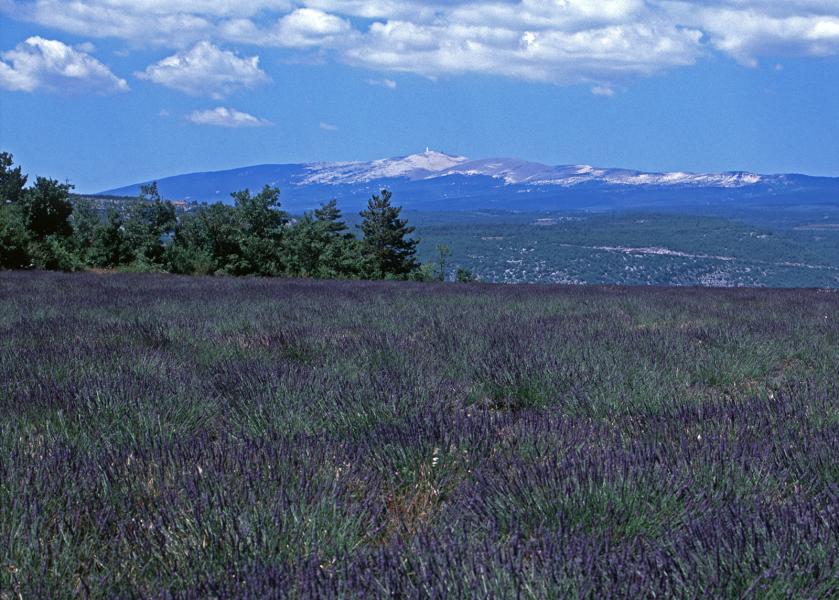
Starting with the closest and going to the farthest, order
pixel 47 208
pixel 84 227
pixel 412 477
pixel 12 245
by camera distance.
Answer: pixel 412 477 → pixel 12 245 → pixel 47 208 → pixel 84 227

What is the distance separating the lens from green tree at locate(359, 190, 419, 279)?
222 feet

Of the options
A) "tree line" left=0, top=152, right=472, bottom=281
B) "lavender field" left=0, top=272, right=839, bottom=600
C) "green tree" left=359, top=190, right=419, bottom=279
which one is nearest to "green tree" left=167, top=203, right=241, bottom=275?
"tree line" left=0, top=152, right=472, bottom=281

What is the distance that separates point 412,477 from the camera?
88.4 inches

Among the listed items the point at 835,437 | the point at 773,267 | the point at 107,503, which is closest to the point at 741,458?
the point at 835,437

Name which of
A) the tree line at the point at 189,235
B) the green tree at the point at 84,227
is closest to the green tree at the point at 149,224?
the tree line at the point at 189,235

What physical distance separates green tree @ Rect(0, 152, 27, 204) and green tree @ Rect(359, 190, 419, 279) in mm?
27231

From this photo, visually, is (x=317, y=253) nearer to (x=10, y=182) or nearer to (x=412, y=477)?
(x=10, y=182)

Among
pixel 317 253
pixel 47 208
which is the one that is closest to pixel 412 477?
pixel 47 208

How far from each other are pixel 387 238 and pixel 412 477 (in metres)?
66.5

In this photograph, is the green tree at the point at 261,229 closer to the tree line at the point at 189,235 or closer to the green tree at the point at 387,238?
the tree line at the point at 189,235

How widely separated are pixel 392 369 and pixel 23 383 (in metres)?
Result: 1.70

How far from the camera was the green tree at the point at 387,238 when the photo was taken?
67.6 metres

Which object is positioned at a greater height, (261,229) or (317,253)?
(261,229)

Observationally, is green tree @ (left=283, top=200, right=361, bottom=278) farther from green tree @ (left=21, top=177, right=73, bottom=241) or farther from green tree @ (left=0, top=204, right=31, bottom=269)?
green tree @ (left=0, top=204, right=31, bottom=269)
